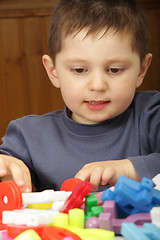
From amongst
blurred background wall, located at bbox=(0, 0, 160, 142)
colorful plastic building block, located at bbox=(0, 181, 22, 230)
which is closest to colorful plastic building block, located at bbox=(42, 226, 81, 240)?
colorful plastic building block, located at bbox=(0, 181, 22, 230)

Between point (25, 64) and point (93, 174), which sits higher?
point (25, 64)

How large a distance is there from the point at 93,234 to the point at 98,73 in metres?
0.47

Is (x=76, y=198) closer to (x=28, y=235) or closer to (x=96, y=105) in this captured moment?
(x=28, y=235)

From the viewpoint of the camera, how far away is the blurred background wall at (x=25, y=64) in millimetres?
2256

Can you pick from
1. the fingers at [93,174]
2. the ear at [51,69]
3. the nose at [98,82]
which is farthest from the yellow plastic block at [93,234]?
the ear at [51,69]

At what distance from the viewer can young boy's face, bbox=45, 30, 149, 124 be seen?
32.8 inches

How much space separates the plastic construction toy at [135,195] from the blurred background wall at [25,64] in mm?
1814

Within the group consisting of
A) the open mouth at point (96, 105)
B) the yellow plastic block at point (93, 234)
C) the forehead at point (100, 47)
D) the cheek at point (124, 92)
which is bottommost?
the yellow plastic block at point (93, 234)

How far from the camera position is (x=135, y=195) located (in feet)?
1.50

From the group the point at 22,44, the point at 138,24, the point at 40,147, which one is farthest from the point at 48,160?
the point at 22,44

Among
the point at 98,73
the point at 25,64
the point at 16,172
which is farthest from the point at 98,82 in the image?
the point at 25,64

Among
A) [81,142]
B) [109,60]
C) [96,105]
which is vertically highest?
[109,60]

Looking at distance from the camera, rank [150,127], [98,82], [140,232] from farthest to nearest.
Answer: [150,127]
[98,82]
[140,232]

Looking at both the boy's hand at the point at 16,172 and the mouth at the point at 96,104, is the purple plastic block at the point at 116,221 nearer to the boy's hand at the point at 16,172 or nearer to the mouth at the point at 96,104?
the boy's hand at the point at 16,172
